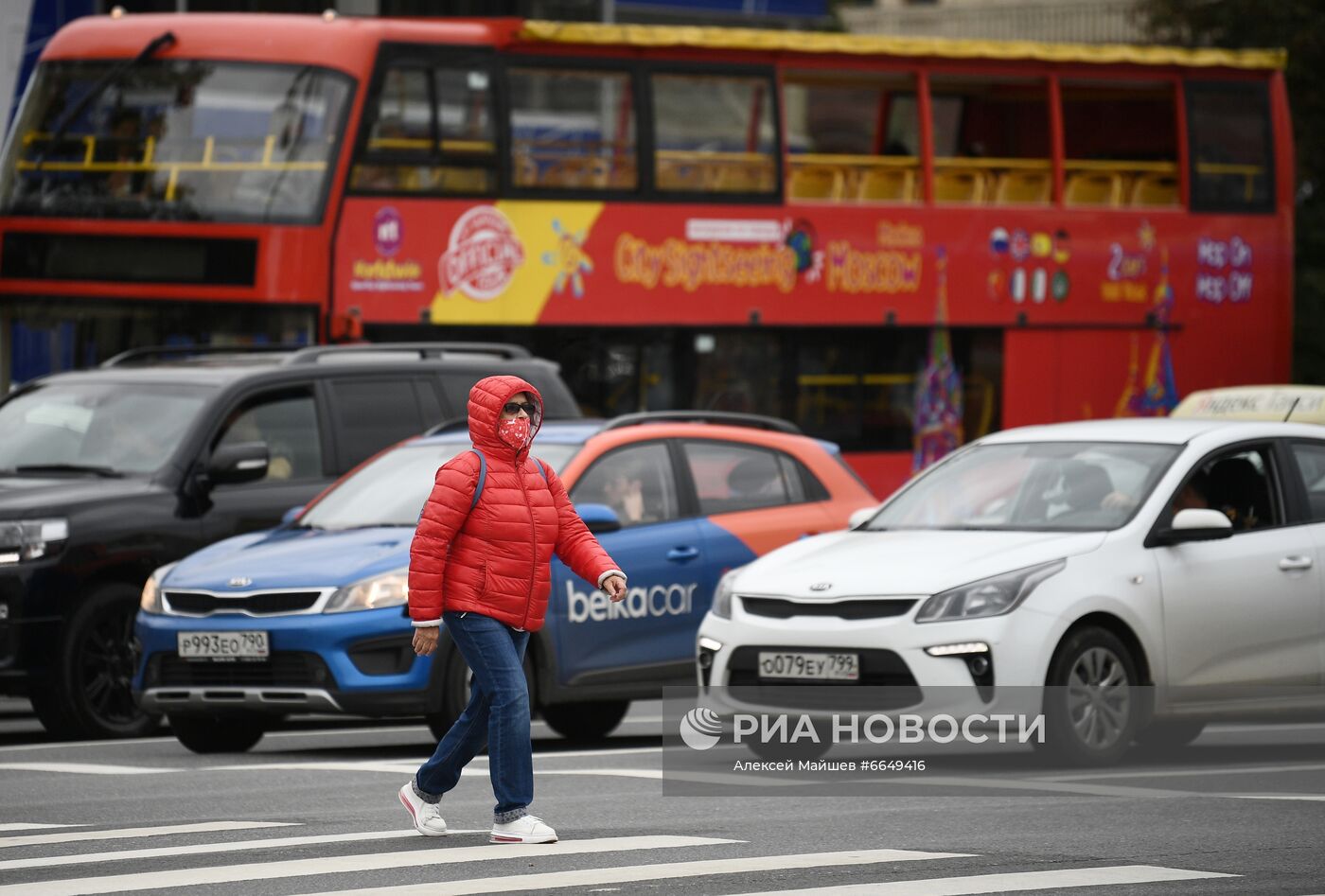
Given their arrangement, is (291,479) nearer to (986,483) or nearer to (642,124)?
(986,483)

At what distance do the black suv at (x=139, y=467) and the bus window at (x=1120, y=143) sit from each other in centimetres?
959

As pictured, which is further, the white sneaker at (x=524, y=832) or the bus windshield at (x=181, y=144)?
the bus windshield at (x=181, y=144)

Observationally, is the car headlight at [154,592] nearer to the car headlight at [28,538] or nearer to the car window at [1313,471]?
the car headlight at [28,538]

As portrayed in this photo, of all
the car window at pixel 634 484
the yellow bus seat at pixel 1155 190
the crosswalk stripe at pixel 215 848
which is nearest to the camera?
the crosswalk stripe at pixel 215 848

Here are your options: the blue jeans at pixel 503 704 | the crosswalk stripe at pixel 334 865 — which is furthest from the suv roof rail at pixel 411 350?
the crosswalk stripe at pixel 334 865

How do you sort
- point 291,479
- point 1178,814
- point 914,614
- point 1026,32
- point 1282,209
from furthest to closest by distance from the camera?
point 1026,32 → point 1282,209 → point 291,479 → point 914,614 → point 1178,814

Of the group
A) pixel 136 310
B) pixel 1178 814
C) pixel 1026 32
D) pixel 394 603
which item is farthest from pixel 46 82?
pixel 1026 32

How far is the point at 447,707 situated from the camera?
462 inches

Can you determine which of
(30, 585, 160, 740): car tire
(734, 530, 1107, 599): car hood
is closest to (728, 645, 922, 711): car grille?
(734, 530, 1107, 599): car hood

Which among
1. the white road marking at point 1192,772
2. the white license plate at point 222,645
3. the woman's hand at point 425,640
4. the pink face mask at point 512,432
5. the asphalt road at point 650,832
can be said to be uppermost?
the pink face mask at point 512,432

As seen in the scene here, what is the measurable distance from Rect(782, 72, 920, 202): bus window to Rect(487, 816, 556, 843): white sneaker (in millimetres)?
13810

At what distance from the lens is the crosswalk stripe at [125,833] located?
27.8 feet

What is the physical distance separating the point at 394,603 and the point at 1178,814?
405 centimetres

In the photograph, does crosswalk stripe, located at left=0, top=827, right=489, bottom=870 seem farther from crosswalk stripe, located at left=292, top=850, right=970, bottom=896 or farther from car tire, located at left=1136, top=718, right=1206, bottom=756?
car tire, located at left=1136, top=718, right=1206, bottom=756
